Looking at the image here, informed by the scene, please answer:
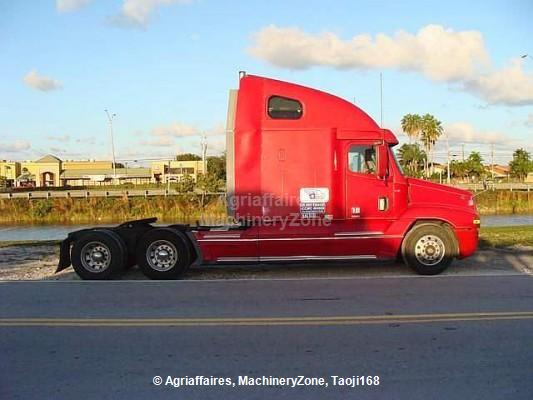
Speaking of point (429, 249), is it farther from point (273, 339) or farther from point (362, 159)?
point (273, 339)

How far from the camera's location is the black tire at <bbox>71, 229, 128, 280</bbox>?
34.2 ft

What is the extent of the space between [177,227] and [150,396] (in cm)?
630

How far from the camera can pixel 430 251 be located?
10.3m

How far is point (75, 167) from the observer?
11988 cm

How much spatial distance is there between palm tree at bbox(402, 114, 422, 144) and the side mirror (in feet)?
247

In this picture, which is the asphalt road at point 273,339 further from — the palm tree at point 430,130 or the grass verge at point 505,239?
the palm tree at point 430,130

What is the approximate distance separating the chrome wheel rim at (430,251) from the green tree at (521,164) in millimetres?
86102

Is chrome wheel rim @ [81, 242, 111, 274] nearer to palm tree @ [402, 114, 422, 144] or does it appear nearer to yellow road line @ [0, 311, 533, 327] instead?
yellow road line @ [0, 311, 533, 327]

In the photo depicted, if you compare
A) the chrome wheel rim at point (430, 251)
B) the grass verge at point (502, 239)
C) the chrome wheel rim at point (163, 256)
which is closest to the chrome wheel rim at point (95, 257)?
the chrome wheel rim at point (163, 256)

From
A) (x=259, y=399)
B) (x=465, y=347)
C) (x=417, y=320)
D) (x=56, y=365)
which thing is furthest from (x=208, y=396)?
(x=417, y=320)

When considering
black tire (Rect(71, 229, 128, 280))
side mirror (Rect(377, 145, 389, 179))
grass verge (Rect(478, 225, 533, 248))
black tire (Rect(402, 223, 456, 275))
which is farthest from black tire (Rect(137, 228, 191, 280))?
grass verge (Rect(478, 225, 533, 248))

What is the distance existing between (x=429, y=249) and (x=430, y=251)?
1.6 inches

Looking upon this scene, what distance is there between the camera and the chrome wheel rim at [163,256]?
34.2 feet

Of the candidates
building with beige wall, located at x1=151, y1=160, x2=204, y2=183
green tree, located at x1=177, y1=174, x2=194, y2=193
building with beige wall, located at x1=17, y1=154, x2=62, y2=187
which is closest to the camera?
green tree, located at x1=177, y1=174, x2=194, y2=193
